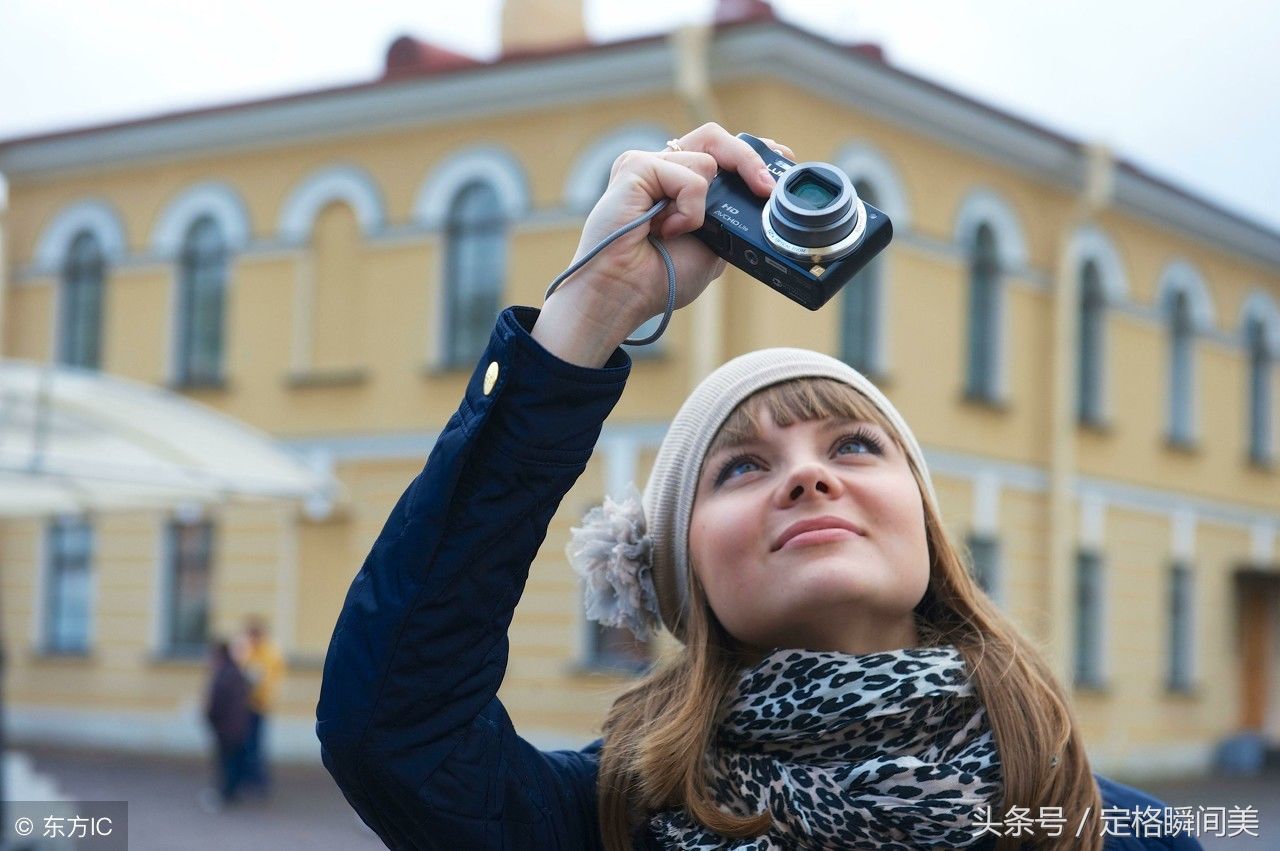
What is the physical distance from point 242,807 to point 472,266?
19.0ft

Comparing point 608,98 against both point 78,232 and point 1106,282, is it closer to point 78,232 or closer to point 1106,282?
point 1106,282

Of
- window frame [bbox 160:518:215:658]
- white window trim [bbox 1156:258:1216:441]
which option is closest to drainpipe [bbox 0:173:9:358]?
window frame [bbox 160:518:215:658]

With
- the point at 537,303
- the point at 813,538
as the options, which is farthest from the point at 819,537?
the point at 537,303

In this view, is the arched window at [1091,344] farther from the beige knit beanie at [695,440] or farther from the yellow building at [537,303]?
the beige knit beanie at [695,440]

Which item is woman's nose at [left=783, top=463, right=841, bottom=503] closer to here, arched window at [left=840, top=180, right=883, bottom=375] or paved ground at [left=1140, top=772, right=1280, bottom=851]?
paved ground at [left=1140, top=772, right=1280, bottom=851]

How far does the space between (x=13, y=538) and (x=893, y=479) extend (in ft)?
63.9

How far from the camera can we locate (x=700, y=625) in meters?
2.28

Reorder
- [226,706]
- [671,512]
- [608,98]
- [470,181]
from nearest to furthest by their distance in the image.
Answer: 1. [671,512]
2. [226,706]
3. [608,98]
4. [470,181]

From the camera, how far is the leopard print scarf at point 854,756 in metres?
2.06

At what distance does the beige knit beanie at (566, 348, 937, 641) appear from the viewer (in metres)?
2.33

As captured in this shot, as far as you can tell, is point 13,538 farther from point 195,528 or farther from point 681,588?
point 681,588

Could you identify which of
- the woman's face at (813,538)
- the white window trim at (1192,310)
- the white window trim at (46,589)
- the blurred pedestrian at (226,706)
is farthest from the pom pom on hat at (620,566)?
the white window trim at (1192,310)

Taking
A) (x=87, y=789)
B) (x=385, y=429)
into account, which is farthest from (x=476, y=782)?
(x=385, y=429)

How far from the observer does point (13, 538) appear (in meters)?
20.0
